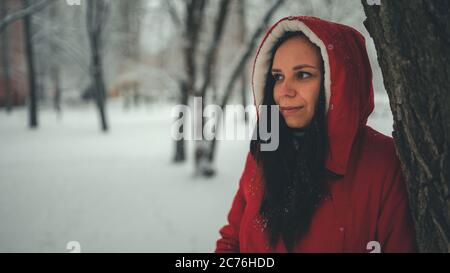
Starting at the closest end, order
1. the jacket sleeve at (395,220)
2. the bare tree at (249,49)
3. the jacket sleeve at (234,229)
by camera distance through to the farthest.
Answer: the jacket sleeve at (395,220) → the jacket sleeve at (234,229) → the bare tree at (249,49)

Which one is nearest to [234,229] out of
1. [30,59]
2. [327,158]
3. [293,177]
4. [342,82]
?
[293,177]

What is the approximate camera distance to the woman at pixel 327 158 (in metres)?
1.18

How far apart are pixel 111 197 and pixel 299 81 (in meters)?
5.76

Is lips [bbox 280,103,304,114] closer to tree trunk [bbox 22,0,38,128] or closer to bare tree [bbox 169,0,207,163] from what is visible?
bare tree [bbox 169,0,207,163]

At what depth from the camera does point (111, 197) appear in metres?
6.21

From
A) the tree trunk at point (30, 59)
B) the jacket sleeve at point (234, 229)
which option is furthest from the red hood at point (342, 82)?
the tree trunk at point (30, 59)

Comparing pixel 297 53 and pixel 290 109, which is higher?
pixel 297 53

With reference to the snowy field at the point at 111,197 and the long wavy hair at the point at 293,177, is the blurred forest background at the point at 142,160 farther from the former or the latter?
the long wavy hair at the point at 293,177

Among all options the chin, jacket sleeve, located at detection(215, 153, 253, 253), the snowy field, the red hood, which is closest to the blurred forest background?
the snowy field

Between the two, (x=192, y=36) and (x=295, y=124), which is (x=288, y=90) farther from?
(x=192, y=36)

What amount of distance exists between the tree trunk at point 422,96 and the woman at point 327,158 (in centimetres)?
10

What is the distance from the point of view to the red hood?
1.18 m

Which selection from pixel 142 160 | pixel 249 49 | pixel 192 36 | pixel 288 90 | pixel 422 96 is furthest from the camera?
pixel 142 160
